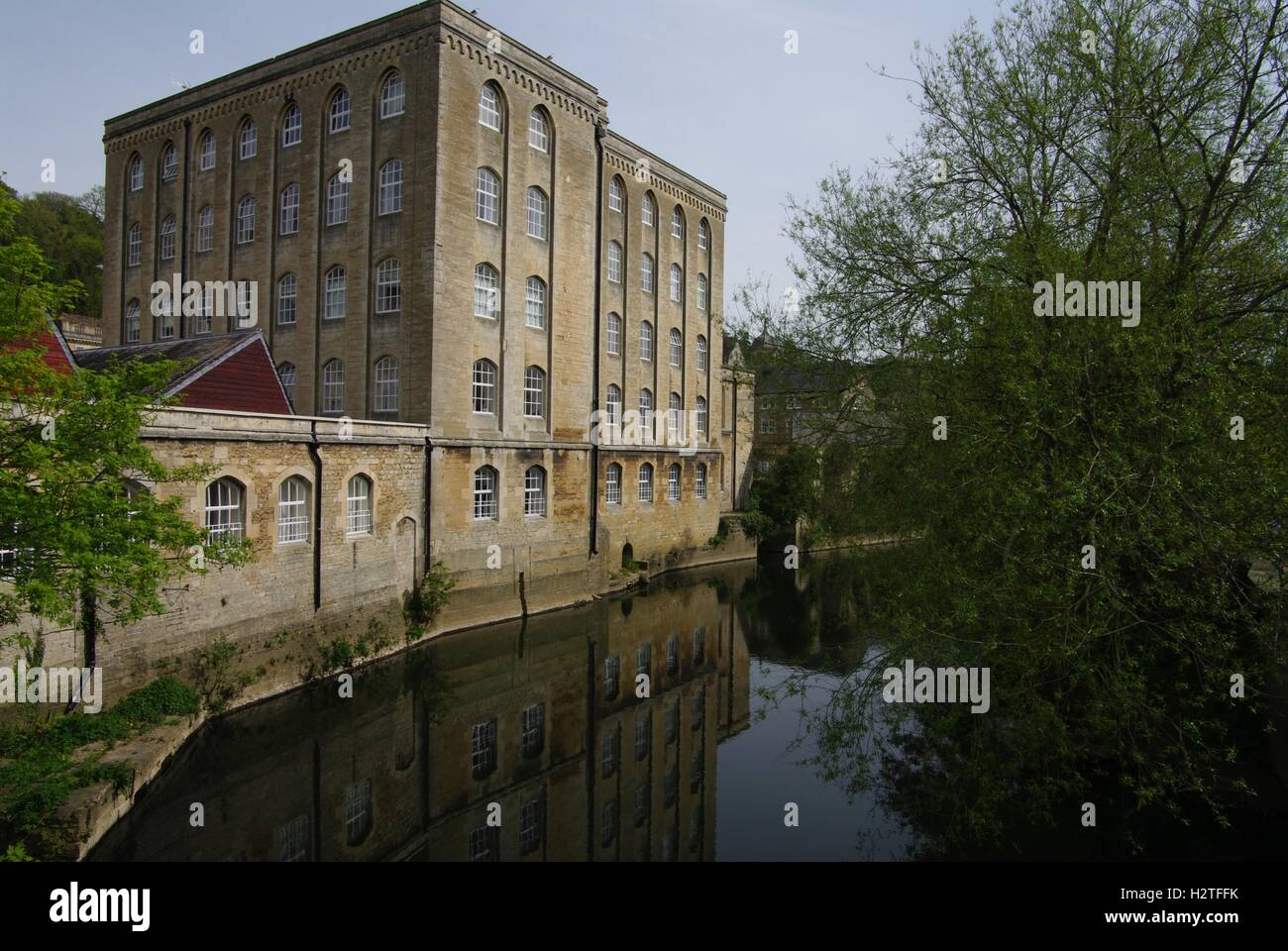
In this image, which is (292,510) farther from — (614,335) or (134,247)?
(134,247)

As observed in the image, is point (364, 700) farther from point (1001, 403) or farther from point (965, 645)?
point (1001, 403)

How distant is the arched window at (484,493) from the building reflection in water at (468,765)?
3.74 m

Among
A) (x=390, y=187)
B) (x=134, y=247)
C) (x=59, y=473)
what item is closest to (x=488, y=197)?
(x=390, y=187)

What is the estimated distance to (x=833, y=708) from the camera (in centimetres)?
1059

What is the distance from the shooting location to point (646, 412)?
1302 inches

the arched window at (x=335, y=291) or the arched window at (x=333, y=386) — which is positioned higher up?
the arched window at (x=335, y=291)

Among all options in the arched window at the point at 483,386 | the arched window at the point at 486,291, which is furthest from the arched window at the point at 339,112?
the arched window at the point at 483,386

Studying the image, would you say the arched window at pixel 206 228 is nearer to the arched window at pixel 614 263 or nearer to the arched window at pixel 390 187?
the arched window at pixel 390 187

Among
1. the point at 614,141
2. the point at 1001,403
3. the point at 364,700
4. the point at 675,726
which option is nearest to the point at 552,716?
the point at 675,726

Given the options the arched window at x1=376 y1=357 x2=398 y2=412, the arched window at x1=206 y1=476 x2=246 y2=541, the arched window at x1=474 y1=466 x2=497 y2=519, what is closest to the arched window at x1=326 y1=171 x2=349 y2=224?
the arched window at x1=376 y1=357 x2=398 y2=412

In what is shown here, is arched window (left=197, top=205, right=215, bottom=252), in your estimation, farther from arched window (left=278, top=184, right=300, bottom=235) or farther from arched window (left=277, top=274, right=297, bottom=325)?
arched window (left=277, top=274, right=297, bottom=325)

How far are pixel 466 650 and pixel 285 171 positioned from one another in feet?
53.6

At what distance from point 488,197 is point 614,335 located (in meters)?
8.11

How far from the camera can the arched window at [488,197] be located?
79.3 ft
